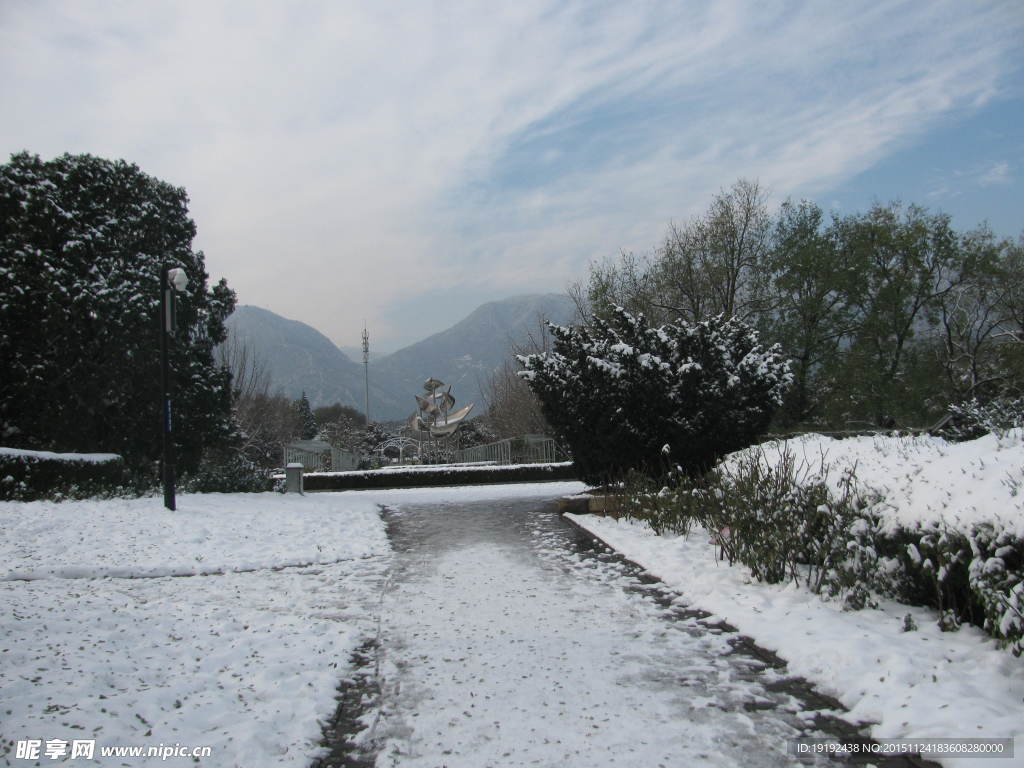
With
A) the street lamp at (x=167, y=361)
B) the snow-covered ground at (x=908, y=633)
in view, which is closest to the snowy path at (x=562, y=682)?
the snow-covered ground at (x=908, y=633)

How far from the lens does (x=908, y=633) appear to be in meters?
4.40

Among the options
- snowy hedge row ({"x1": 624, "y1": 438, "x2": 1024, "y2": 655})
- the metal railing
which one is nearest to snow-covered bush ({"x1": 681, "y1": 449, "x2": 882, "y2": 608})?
snowy hedge row ({"x1": 624, "y1": 438, "x2": 1024, "y2": 655})

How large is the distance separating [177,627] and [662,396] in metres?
8.03

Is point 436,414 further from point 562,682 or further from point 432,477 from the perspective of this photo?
point 562,682

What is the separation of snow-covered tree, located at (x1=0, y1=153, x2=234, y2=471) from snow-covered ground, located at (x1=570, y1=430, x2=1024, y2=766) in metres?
12.0

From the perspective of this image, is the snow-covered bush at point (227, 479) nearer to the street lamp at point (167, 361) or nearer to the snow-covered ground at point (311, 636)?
the street lamp at point (167, 361)

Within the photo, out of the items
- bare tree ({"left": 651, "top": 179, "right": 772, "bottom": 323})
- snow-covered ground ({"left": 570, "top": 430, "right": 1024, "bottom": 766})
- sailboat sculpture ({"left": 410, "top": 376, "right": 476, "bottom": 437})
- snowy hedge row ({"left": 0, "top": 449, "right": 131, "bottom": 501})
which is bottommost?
snow-covered ground ({"left": 570, "top": 430, "right": 1024, "bottom": 766})

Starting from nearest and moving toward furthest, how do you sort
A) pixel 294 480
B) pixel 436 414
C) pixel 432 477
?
pixel 294 480
pixel 432 477
pixel 436 414

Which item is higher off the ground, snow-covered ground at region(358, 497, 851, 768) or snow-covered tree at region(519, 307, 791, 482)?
snow-covered tree at region(519, 307, 791, 482)

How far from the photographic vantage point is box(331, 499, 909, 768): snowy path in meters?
3.25

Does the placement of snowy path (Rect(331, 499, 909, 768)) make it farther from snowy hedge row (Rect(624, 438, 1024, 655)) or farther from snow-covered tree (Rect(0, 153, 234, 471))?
snow-covered tree (Rect(0, 153, 234, 471))

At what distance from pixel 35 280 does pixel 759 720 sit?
15.2 metres

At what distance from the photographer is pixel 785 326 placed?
80.4ft

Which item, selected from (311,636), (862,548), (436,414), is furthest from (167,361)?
(436,414)
